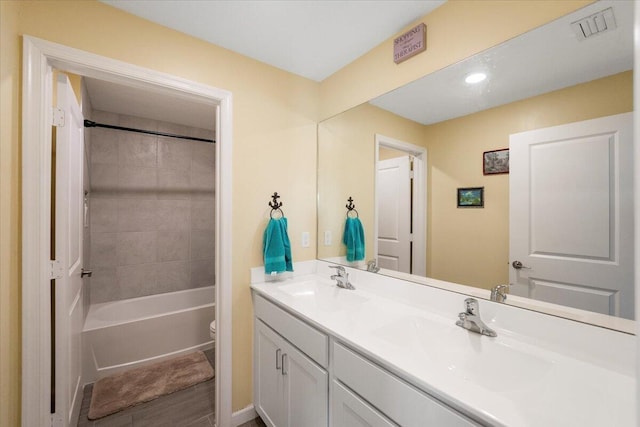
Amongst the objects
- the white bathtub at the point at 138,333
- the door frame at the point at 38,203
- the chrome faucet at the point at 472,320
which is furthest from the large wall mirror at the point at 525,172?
the white bathtub at the point at 138,333

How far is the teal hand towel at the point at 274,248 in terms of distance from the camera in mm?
1714

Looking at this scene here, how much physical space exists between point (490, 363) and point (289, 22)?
5.96 ft

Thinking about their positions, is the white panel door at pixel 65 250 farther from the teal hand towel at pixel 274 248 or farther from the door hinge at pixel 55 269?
the teal hand towel at pixel 274 248

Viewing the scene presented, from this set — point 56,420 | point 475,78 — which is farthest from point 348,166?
point 56,420

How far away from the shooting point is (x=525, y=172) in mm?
1077

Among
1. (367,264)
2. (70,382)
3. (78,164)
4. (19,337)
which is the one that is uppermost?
(78,164)

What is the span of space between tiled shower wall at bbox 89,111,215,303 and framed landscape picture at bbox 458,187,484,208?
278 centimetres

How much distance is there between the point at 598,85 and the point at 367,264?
1326 mm

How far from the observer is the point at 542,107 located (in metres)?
1.03

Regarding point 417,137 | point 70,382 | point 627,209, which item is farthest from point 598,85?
point 70,382

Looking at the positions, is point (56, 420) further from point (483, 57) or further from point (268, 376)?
point (483, 57)

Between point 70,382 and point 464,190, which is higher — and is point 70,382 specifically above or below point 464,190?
below

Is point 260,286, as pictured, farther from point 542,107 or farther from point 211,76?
point 542,107

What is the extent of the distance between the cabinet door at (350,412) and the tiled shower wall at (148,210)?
101 inches
